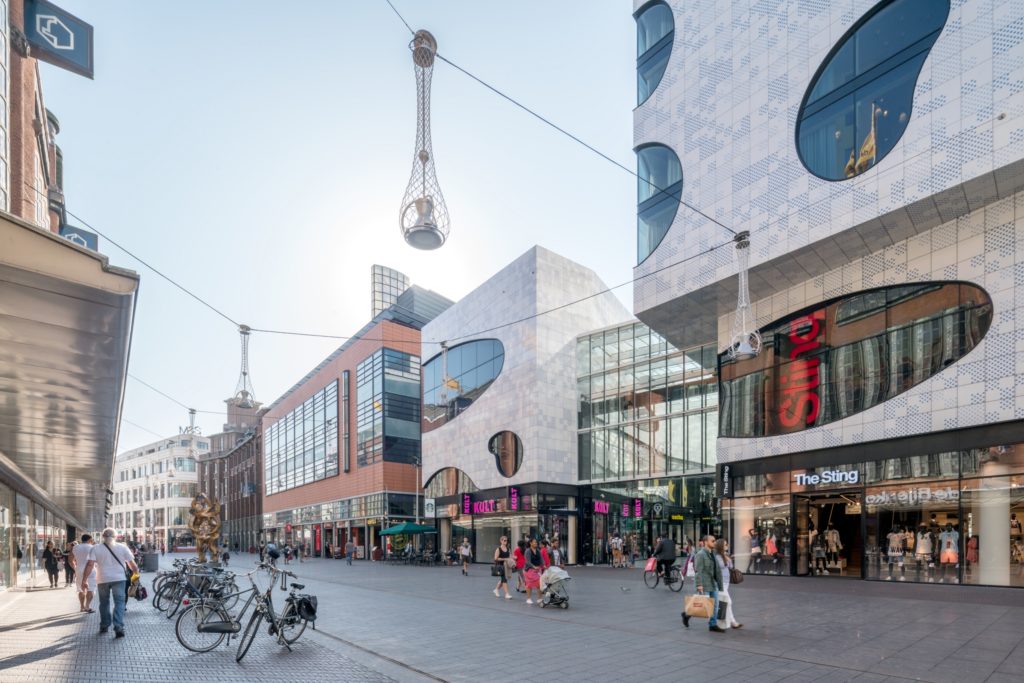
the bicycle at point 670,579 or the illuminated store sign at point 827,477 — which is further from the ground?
the illuminated store sign at point 827,477

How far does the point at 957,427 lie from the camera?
1761cm

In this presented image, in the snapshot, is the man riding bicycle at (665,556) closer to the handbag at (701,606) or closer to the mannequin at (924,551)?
the mannequin at (924,551)

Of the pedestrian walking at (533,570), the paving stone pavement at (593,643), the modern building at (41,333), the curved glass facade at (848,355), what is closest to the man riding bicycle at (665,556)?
the paving stone pavement at (593,643)

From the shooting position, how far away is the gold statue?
25.7 m

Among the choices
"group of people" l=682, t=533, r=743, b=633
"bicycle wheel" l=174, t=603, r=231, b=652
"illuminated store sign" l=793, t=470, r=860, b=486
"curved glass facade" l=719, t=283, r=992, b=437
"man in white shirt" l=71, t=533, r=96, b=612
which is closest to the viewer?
"bicycle wheel" l=174, t=603, r=231, b=652

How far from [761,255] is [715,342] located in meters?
8.61

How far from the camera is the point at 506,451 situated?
38219mm

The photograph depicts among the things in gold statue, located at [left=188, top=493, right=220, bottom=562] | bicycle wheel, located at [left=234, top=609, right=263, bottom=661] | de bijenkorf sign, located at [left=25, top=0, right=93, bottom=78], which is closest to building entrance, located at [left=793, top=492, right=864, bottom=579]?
bicycle wheel, located at [left=234, top=609, right=263, bottom=661]

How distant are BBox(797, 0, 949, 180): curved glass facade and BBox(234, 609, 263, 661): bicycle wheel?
763 inches

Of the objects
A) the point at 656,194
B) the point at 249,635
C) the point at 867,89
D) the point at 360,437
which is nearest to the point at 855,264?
the point at 867,89

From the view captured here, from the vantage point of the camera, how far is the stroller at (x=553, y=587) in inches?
584

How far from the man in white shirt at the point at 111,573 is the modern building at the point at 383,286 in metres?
98.9

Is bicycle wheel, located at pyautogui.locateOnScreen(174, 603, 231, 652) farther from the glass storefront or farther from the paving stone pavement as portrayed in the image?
the glass storefront

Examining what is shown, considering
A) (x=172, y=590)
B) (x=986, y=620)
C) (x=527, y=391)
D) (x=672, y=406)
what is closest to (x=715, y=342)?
(x=672, y=406)
